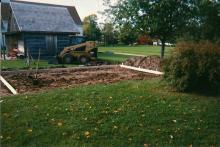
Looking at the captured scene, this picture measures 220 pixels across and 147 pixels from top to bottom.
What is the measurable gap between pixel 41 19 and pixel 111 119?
26117mm

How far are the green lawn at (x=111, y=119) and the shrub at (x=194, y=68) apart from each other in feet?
1.69

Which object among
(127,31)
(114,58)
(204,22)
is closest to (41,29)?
(114,58)

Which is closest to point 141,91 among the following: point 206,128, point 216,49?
point 216,49

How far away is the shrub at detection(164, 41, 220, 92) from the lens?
31.2ft

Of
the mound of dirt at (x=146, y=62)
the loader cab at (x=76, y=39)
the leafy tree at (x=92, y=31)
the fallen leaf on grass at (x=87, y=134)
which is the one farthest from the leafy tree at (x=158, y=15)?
the leafy tree at (x=92, y=31)

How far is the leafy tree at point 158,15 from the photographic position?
17.8 metres

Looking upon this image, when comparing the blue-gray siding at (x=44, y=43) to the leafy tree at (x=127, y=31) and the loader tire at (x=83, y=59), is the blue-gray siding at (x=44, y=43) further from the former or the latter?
the leafy tree at (x=127, y=31)

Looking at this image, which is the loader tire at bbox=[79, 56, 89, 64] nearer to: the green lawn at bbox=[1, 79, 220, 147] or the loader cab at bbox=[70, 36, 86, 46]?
the loader cab at bbox=[70, 36, 86, 46]

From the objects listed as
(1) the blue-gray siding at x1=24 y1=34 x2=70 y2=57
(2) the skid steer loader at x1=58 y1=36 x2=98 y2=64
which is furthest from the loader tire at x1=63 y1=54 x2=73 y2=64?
(1) the blue-gray siding at x1=24 y1=34 x2=70 y2=57

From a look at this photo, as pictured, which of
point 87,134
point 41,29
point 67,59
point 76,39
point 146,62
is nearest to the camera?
point 87,134

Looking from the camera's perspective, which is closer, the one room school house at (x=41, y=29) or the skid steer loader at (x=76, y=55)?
the skid steer loader at (x=76, y=55)

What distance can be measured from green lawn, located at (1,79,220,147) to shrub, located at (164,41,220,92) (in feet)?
1.69

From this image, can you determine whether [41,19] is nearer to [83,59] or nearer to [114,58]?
[114,58]

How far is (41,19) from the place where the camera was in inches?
1235
